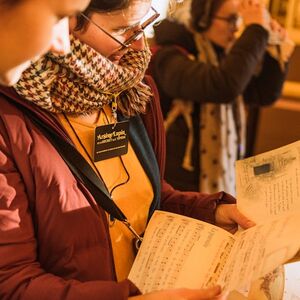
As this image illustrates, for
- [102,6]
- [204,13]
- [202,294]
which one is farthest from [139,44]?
[204,13]

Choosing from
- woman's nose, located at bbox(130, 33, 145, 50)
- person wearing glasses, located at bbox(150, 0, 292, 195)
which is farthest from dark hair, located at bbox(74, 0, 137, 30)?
person wearing glasses, located at bbox(150, 0, 292, 195)

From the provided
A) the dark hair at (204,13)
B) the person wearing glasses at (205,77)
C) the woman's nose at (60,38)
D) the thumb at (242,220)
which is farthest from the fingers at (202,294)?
the dark hair at (204,13)

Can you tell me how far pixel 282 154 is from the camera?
99 cm

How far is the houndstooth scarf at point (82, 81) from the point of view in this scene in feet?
2.74

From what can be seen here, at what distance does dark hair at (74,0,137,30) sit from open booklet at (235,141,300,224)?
41 centimetres

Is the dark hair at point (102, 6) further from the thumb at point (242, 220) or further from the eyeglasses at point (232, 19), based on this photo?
the eyeglasses at point (232, 19)

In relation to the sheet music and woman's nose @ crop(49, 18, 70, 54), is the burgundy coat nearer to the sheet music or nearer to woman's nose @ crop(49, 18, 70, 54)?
the sheet music

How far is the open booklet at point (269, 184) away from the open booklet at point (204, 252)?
0.15 feet

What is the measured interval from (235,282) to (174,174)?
121 cm

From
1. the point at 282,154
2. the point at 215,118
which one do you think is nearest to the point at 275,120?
the point at 215,118

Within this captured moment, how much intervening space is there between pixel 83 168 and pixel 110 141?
0.34 feet

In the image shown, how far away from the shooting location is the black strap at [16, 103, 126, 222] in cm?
87

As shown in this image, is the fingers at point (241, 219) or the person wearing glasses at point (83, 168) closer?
the person wearing glasses at point (83, 168)

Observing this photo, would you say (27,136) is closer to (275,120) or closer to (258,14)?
(258,14)
